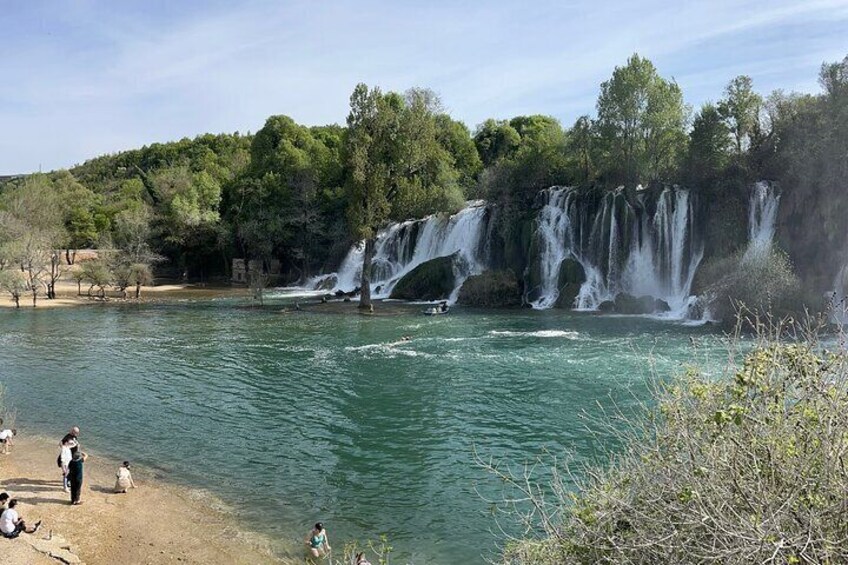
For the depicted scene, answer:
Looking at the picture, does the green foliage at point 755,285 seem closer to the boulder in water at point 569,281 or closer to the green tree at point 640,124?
the boulder in water at point 569,281

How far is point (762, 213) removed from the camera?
4300 centimetres

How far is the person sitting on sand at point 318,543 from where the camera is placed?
42.5 ft

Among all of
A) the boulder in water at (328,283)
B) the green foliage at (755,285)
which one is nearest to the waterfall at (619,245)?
the green foliage at (755,285)

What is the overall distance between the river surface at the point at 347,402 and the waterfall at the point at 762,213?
1018 centimetres

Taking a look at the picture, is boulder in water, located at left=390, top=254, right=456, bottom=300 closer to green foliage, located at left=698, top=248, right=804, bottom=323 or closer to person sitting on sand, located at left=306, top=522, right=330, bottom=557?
green foliage, located at left=698, top=248, right=804, bottom=323

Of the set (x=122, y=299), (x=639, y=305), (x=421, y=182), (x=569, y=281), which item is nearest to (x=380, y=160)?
(x=421, y=182)

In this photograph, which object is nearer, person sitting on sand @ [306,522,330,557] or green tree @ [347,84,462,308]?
person sitting on sand @ [306,522,330,557]

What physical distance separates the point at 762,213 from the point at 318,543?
40.1 metres

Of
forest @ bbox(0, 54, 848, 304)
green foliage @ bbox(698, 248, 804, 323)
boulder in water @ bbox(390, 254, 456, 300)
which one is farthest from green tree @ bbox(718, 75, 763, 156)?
boulder in water @ bbox(390, 254, 456, 300)

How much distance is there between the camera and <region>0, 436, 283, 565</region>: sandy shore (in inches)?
518

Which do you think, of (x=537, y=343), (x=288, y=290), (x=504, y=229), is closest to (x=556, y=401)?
(x=537, y=343)

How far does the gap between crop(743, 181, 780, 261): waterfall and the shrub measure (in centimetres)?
3882

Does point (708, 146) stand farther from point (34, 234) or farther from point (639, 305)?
point (34, 234)

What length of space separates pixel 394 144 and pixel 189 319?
1952 cm
